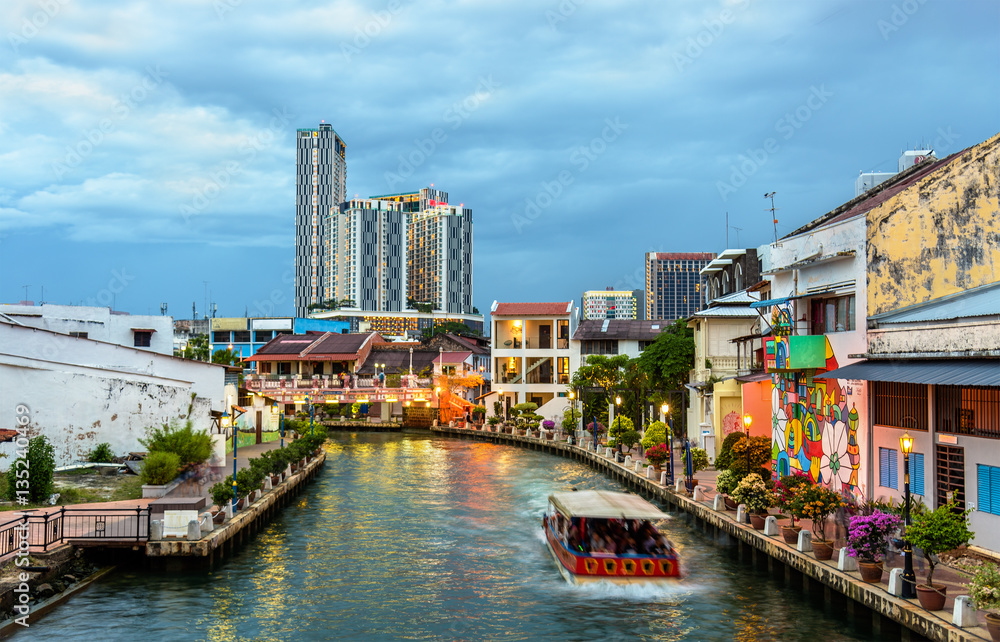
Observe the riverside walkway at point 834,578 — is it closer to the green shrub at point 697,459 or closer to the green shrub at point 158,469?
the green shrub at point 697,459

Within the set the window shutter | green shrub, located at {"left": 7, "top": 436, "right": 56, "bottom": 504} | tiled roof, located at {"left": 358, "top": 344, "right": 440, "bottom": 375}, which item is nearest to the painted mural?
the window shutter

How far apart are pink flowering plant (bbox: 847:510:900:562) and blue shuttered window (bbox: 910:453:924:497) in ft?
14.6

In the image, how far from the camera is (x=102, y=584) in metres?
23.9

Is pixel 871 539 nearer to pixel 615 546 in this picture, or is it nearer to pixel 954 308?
pixel 615 546

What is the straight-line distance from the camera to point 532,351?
8125cm

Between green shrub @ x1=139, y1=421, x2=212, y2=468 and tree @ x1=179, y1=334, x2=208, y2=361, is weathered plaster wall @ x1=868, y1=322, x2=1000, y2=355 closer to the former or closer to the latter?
green shrub @ x1=139, y1=421, x2=212, y2=468

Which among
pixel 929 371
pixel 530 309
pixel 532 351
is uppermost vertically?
pixel 530 309

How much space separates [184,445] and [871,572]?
2726 cm

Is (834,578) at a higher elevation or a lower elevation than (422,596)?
higher

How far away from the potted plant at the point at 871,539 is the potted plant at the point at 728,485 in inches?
415

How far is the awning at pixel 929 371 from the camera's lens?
19.7m

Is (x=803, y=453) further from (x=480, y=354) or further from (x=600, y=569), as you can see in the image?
(x=480, y=354)

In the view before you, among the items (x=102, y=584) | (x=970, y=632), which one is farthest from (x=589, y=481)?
(x=970, y=632)

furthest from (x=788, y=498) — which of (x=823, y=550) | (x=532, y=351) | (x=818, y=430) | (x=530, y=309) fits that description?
(x=530, y=309)
